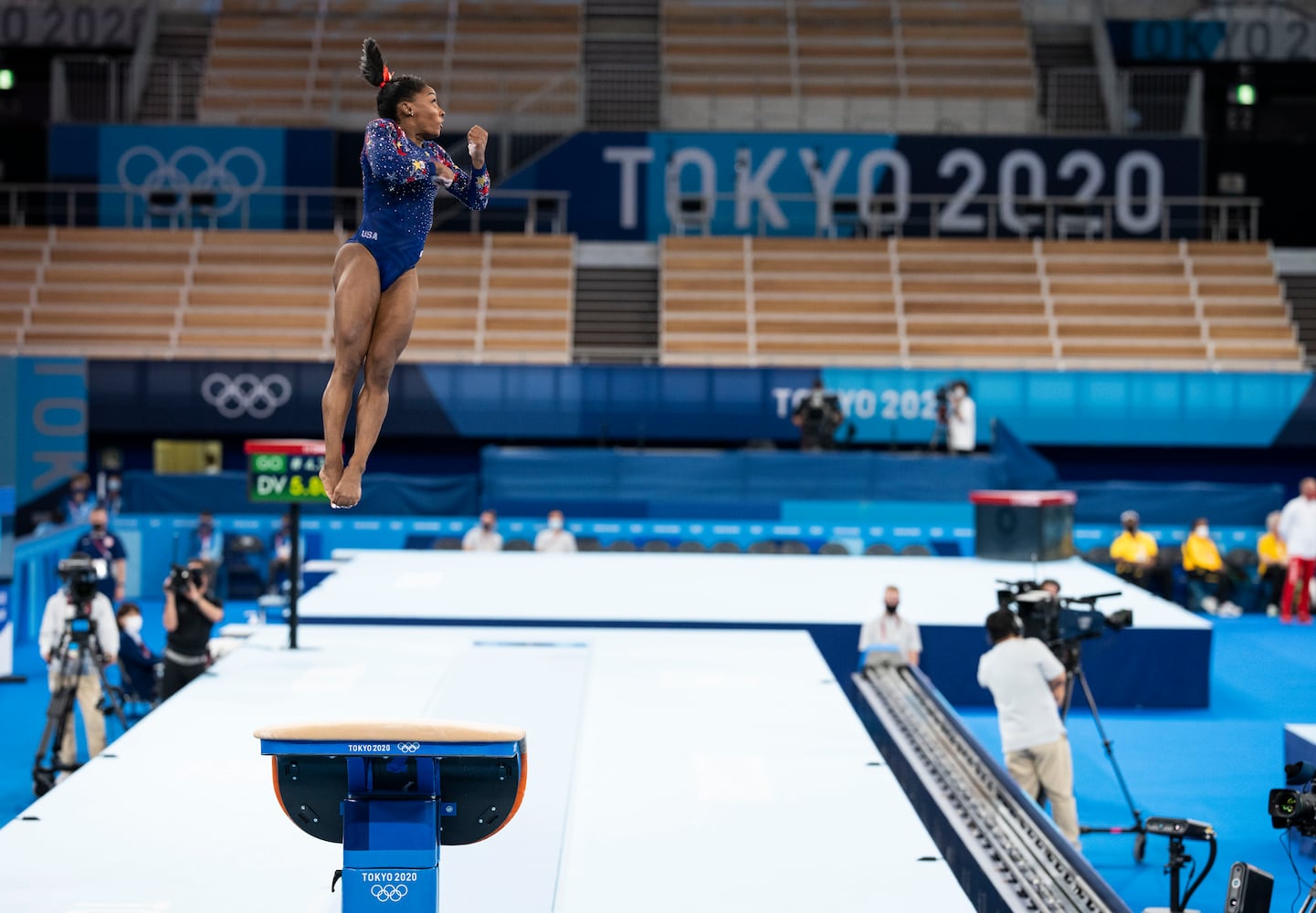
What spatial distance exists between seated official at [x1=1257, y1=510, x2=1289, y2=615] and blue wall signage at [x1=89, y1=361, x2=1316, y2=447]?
2.41 metres

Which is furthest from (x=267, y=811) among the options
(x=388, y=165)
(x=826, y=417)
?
(x=826, y=417)

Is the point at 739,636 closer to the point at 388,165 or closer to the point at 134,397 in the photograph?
the point at 388,165

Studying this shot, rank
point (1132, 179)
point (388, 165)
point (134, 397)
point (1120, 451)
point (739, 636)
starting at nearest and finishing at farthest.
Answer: point (388, 165), point (739, 636), point (134, 397), point (1120, 451), point (1132, 179)

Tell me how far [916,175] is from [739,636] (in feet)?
46.3

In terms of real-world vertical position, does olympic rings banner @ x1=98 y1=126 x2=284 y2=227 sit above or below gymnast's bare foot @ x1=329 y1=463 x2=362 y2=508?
above

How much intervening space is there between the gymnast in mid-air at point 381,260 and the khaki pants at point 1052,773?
5124mm

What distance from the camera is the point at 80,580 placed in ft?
29.7

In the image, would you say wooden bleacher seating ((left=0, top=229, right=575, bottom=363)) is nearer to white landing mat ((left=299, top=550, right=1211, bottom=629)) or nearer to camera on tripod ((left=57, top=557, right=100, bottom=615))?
white landing mat ((left=299, top=550, right=1211, bottom=629))

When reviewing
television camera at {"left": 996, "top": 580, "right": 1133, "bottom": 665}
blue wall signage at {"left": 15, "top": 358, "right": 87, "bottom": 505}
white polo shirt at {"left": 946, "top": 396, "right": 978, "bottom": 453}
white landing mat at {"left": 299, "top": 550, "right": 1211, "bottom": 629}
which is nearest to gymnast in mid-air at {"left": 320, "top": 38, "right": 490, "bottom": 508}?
television camera at {"left": 996, "top": 580, "right": 1133, "bottom": 665}

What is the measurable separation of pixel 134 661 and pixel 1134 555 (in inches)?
413

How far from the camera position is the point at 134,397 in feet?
60.8

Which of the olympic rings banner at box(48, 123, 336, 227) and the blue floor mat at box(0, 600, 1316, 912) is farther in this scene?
the olympic rings banner at box(48, 123, 336, 227)

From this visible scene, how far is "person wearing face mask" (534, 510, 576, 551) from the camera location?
1536cm

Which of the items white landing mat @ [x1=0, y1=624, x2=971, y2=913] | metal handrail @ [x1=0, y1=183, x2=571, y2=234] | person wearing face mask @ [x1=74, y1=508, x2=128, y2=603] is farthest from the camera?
metal handrail @ [x1=0, y1=183, x2=571, y2=234]
